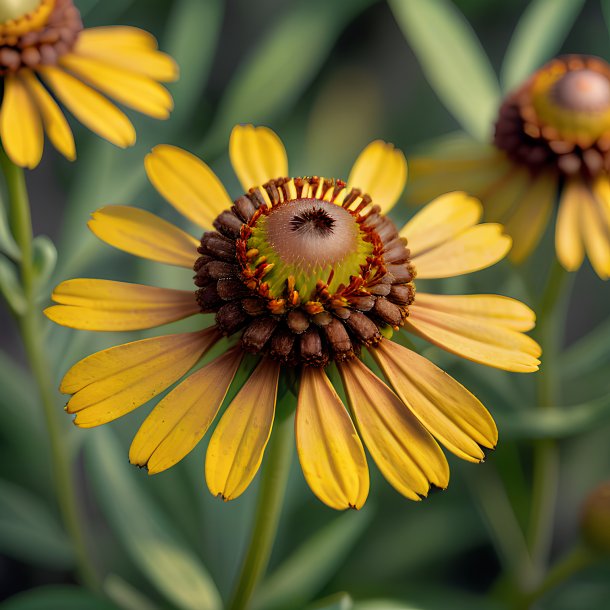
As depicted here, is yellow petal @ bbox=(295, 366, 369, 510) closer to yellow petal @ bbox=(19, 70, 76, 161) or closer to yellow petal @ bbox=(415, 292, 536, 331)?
yellow petal @ bbox=(415, 292, 536, 331)

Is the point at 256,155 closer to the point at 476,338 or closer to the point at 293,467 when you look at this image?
the point at 476,338

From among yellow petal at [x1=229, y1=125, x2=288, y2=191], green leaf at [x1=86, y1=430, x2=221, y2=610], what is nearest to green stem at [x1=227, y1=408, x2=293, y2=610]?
green leaf at [x1=86, y1=430, x2=221, y2=610]

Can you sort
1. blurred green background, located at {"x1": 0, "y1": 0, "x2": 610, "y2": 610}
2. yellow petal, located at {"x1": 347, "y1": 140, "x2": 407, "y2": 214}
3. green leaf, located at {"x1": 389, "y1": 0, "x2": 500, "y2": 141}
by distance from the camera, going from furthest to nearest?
green leaf, located at {"x1": 389, "y1": 0, "x2": 500, "y2": 141} → blurred green background, located at {"x1": 0, "y1": 0, "x2": 610, "y2": 610} → yellow petal, located at {"x1": 347, "y1": 140, "x2": 407, "y2": 214}

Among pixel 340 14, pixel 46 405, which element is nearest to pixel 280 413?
pixel 46 405

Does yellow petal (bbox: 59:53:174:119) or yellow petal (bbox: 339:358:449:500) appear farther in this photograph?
yellow petal (bbox: 59:53:174:119)

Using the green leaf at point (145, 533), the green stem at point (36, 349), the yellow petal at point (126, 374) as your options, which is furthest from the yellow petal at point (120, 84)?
the green leaf at point (145, 533)

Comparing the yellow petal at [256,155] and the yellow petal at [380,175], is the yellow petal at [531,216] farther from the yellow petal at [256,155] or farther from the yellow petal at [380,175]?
the yellow petal at [256,155]

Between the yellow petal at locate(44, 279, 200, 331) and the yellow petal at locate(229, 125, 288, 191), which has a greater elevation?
the yellow petal at locate(229, 125, 288, 191)
